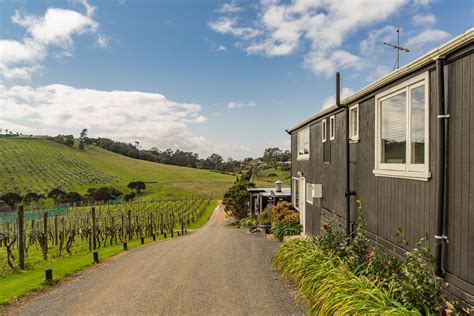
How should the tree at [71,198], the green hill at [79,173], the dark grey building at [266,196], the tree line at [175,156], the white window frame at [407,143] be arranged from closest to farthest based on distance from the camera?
the white window frame at [407,143]
the dark grey building at [266,196]
the tree at [71,198]
the green hill at [79,173]
the tree line at [175,156]

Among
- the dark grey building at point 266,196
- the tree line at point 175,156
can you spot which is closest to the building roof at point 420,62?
the dark grey building at point 266,196

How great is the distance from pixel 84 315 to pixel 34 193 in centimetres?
6092

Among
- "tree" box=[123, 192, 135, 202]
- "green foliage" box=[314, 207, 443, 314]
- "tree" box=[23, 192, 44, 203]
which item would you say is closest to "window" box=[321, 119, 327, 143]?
"green foliage" box=[314, 207, 443, 314]

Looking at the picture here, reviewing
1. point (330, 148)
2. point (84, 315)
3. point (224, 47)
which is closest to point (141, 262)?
point (84, 315)

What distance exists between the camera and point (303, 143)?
1437 centimetres

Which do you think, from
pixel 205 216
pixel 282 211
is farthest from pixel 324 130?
pixel 205 216

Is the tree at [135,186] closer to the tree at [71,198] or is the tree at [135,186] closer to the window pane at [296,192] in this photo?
the tree at [71,198]

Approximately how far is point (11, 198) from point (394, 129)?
64630 mm

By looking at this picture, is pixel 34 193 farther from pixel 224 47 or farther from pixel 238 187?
pixel 224 47

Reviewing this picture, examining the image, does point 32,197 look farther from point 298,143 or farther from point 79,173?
point 298,143

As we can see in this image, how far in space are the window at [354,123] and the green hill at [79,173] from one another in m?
56.4

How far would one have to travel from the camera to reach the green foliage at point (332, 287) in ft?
13.4

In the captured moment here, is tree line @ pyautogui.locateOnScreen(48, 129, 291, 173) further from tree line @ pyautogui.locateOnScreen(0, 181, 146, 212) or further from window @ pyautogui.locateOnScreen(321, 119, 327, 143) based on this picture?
window @ pyautogui.locateOnScreen(321, 119, 327, 143)

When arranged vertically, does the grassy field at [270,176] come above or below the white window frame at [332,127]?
below
